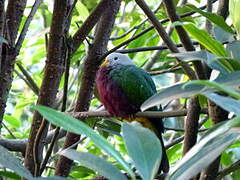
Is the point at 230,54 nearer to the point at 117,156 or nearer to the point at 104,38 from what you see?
the point at 117,156

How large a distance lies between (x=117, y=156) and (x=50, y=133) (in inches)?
27.8

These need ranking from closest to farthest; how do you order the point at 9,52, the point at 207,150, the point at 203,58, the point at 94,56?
1. the point at 207,150
2. the point at 203,58
3. the point at 9,52
4. the point at 94,56

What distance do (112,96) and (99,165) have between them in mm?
910

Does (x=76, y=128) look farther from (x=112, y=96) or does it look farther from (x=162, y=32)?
(x=112, y=96)

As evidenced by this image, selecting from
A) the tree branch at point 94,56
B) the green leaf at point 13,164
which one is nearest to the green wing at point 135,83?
the tree branch at point 94,56

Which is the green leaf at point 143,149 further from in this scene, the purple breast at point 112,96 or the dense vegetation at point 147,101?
the purple breast at point 112,96

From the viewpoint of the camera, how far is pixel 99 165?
50 cm

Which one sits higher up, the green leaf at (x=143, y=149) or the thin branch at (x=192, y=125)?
the green leaf at (x=143, y=149)

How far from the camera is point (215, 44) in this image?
0.66 meters

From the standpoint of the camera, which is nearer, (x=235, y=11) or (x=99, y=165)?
(x=99, y=165)

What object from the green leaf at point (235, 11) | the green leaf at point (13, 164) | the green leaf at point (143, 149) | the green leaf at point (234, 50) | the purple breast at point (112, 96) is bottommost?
the purple breast at point (112, 96)

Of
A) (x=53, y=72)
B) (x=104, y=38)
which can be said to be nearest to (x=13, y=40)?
(x=53, y=72)

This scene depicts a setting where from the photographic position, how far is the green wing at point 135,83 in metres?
1.41

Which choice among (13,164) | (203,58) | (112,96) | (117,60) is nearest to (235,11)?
(203,58)
